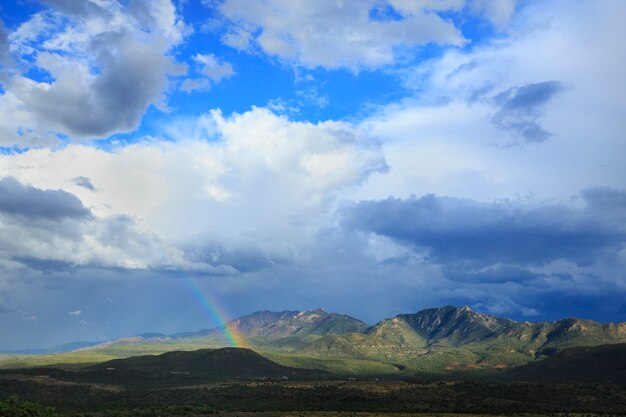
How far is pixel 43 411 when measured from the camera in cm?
13550

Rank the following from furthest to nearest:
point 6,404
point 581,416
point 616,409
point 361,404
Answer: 1. point 361,404
2. point 616,409
3. point 581,416
4. point 6,404

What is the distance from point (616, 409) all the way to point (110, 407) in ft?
551

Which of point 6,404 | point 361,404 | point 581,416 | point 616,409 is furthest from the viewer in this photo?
point 361,404

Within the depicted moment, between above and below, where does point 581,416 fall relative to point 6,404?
below

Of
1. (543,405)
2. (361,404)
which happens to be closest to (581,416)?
(543,405)

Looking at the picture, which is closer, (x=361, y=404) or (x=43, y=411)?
(x=43, y=411)

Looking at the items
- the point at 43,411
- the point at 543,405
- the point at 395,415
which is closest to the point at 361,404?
the point at 395,415

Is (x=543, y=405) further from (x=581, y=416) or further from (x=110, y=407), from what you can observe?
(x=110, y=407)

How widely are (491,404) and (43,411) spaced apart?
455 feet

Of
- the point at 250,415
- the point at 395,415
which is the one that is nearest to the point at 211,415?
the point at 250,415

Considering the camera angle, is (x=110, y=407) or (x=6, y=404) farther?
(x=110, y=407)

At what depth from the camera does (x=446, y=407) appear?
188m

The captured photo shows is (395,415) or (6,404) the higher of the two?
(6,404)

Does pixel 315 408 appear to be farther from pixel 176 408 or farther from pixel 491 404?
pixel 491 404
